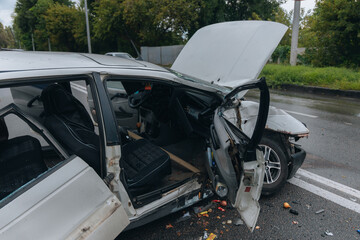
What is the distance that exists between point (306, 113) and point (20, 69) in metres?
6.79

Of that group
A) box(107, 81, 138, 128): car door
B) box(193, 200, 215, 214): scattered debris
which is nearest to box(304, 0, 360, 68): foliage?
box(107, 81, 138, 128): car door

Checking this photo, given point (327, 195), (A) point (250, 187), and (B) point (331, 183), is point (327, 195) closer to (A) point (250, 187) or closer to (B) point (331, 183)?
(B) point (331, 183)

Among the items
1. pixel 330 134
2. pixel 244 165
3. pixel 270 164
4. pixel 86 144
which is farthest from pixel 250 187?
pixel 330 134

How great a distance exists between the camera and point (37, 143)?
2.58 metres

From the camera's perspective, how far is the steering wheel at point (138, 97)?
354cm

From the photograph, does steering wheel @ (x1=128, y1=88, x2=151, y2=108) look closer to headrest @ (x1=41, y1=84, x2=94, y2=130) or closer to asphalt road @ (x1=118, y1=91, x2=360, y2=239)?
headrest @ (x1=41, y1=84, x2=94, y2=130)

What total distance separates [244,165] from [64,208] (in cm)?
132

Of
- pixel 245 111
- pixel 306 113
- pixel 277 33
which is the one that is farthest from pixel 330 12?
pixel 245 111

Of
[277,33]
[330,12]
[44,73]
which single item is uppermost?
[330,12]

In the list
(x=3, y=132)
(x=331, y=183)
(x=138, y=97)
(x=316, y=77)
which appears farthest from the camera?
(x=316, y=77)

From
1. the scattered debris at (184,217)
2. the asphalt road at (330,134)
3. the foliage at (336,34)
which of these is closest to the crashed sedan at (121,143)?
the scattered debris at (184,217)

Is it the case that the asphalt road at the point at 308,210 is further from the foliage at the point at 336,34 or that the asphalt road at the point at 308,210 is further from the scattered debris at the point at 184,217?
the foliage at the point at 336,34

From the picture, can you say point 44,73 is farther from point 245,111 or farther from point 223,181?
point 245,111

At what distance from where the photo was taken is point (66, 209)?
1559mm
